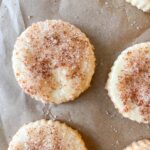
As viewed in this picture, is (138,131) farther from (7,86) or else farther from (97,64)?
(7,86)

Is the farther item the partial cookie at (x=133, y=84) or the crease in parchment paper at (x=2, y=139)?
the crease in parchment paper at (x=2, y=139)

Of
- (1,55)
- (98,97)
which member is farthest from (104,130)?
(1,55)

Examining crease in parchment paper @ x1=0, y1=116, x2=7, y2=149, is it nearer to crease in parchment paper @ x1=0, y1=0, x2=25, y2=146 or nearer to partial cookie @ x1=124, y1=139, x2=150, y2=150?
crease in parchment paper @ x1=0, y1=0, x2=25, y2=146

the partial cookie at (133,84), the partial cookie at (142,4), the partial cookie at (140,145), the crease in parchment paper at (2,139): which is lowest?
the partial cookie at (140,145)

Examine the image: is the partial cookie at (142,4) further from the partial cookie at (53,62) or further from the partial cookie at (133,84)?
the partial cookie at (53,62)

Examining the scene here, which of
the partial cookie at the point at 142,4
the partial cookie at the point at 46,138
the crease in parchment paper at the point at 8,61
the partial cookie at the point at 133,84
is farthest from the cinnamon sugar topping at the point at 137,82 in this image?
the crease in parchment paper at the point at 8,61

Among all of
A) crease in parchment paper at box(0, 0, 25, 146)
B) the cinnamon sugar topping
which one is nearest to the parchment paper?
crease in parchment paper at box(0, 0, 25, 146)

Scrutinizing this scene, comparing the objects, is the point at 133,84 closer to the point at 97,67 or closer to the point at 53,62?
the point at 97,67

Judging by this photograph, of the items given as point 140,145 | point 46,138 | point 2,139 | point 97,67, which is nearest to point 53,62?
point 97,67
